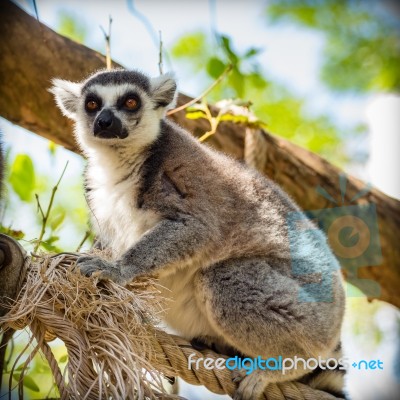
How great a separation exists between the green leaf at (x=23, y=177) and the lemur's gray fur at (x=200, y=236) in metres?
0.42

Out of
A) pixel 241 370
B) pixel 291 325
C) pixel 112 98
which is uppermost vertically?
pixel 112 98

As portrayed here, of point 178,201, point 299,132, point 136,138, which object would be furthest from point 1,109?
point 299,132

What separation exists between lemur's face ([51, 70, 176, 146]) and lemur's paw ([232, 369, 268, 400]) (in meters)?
1.65

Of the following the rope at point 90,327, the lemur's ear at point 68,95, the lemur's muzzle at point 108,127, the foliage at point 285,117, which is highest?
the foliage at point 285,117

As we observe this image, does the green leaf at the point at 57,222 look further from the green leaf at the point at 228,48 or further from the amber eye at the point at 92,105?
the green leaf at the point at 228,48

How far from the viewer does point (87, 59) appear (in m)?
5.13

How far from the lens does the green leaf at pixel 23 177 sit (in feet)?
14.1

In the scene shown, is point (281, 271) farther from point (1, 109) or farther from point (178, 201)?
point (1, 109)

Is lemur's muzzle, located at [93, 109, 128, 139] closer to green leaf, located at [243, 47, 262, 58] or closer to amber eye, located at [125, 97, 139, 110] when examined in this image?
amber eye, located at [125, 97, 139, 110]

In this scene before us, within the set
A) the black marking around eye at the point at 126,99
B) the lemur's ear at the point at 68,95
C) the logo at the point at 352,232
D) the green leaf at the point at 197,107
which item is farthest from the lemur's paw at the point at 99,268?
the logo at the point at 352,232

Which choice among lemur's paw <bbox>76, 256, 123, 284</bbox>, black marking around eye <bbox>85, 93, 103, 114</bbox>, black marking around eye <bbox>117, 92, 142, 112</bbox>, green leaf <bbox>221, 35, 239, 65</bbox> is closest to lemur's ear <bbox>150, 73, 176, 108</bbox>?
black marking around eye <bbox>117, 92, 142, 112</bbox>

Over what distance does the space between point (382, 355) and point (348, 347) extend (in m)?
0.27

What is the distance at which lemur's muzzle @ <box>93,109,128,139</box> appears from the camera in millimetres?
3898

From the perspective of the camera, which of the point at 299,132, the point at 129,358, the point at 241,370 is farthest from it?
the point at 299,132
